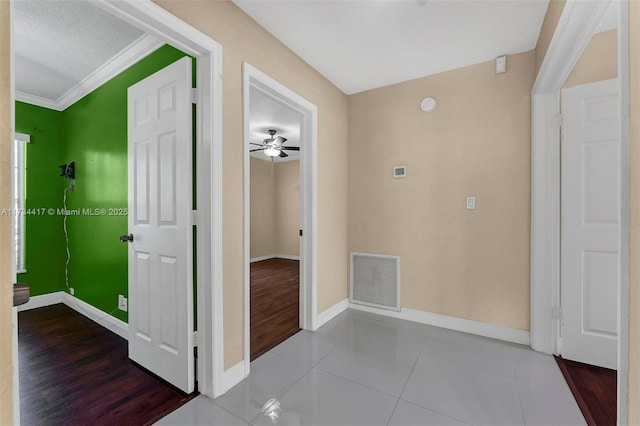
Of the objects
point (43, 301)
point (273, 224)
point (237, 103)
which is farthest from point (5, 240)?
point (273, 224)

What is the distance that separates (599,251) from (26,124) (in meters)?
5.73

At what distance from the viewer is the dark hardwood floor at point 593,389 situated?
1.55 metres

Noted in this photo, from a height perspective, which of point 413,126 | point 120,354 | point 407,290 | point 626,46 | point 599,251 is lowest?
point 120,354

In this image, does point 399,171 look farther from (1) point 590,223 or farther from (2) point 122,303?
(2) point 122,303

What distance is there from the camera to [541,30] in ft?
6.70

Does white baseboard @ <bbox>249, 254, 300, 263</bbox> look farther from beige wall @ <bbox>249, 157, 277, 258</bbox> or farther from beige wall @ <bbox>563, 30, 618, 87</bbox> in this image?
beige wall @ <bbox>563, 30, 618, 87</bbox>

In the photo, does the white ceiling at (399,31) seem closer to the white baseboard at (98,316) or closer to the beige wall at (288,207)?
the white baseboard at (98,316)

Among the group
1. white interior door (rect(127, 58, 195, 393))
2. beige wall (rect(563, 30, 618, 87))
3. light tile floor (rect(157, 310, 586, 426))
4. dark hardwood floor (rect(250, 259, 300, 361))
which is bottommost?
dark hardwood floor (rect(250, 259, 300, 361))

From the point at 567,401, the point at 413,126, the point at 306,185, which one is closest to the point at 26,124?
the point at 306,185

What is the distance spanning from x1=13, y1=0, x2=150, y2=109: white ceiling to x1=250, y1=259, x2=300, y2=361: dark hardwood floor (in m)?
2.73

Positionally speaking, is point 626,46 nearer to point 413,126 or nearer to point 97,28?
point 413,126

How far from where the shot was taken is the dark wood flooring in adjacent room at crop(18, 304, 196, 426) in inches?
61.4

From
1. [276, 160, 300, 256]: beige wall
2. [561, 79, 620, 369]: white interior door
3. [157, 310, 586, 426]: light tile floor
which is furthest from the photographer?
[276, 160, 300, 256]: beige wall

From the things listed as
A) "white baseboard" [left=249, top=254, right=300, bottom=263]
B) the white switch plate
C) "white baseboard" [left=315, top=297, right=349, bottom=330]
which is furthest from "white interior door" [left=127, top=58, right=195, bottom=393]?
"white baseboard" [left=249, top=254, right=300, bottom=263]
